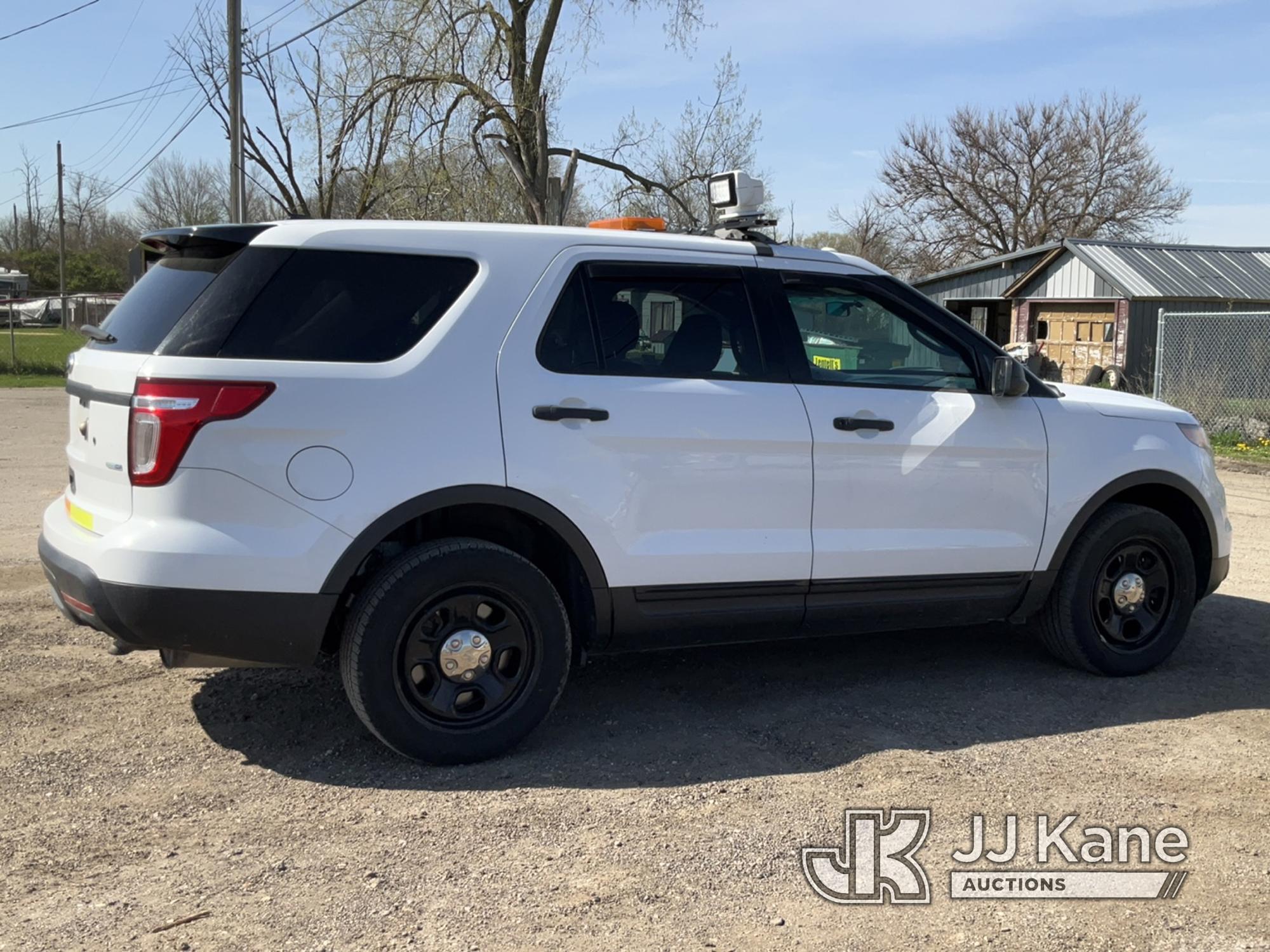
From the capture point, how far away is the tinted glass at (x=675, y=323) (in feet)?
15.0

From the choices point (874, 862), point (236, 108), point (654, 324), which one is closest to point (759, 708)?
point (874, 862)

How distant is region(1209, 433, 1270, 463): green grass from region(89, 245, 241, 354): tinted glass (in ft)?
44.6

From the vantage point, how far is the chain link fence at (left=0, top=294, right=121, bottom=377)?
21.1m

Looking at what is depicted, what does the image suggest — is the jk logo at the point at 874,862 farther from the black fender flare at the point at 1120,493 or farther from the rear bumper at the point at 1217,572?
the rear bumper at the point at 1217,572

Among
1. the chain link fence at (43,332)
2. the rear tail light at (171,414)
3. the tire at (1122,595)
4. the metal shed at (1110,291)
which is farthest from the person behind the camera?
the metal shed at (1110,291)

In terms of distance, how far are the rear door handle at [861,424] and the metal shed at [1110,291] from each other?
19.5 metres

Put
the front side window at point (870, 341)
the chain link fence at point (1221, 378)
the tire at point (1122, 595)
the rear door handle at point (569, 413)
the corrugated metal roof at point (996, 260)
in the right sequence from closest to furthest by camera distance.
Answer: the rear door handle at point (569, 413), the front side window at point (870, 341), the tire at point (1122, 595), the chain link fence at point (1221, 378), the corrugated metal roof at point (996, 260)

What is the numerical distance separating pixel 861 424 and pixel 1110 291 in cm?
2325

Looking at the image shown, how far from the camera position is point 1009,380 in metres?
5.07

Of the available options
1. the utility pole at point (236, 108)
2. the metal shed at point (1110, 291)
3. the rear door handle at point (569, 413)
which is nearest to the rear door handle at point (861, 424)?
the rear door handle at point (569, 413)

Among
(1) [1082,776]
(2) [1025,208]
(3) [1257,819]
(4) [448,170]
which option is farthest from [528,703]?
(2) [1025,208]

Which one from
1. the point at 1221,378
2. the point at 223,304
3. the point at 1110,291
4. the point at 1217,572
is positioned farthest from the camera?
the point at 1110,291

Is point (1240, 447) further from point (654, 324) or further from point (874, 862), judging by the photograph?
point (874, 862)

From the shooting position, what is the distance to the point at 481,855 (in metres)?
3.64
